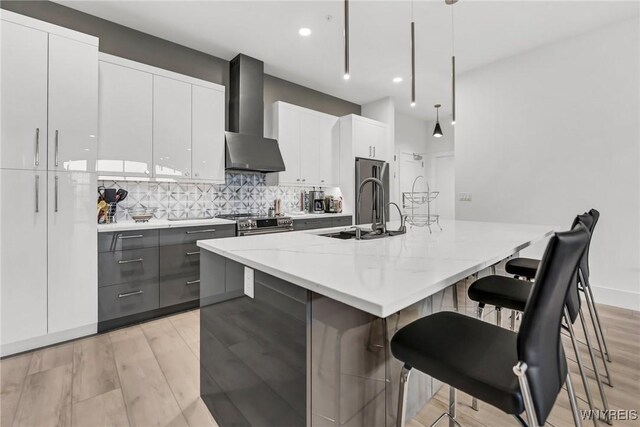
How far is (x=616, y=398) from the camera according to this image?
1.66m

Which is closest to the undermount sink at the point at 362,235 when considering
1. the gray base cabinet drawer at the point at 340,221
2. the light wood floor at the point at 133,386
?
the light wood floor at the point at 133,386

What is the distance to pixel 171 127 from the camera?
121 inches

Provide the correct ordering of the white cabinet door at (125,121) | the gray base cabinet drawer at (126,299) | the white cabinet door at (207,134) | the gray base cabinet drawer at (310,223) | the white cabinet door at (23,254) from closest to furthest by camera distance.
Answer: the white cabinet door at (23,254), the gray base cabinet drawer at (126,299), the white cabinet door at (125,121), the white cabinet door at (207,134), the gray base cabinet drawer at (310,223)

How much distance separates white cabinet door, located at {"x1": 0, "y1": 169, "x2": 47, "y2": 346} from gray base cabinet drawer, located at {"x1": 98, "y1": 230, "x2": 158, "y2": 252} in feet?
1.20

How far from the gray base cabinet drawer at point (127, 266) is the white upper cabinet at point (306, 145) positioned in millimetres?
1860

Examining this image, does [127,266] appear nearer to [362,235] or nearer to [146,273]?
[146,273]

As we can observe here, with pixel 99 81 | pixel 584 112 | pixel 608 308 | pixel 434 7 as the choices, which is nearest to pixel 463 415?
pixel 608 308

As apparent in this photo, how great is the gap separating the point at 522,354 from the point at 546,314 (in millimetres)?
119

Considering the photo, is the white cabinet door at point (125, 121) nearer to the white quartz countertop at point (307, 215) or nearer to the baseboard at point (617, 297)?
the white quartz countertop at point (307, 215)

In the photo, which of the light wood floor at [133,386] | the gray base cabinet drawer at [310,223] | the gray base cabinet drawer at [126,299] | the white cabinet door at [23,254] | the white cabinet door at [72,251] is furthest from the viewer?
the gray base cabinet drawer at [310,223]

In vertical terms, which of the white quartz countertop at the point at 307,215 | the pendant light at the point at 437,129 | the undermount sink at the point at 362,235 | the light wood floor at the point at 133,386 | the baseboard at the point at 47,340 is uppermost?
the pendant light at the point at 437,129

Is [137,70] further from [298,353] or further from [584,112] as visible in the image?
[584,112]

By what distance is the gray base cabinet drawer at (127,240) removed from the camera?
249 cm

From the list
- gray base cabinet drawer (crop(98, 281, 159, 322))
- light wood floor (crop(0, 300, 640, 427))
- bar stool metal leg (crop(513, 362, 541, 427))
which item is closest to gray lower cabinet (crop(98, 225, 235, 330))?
gray base cabinet drawer (crop(98, 281, 159, 322))
